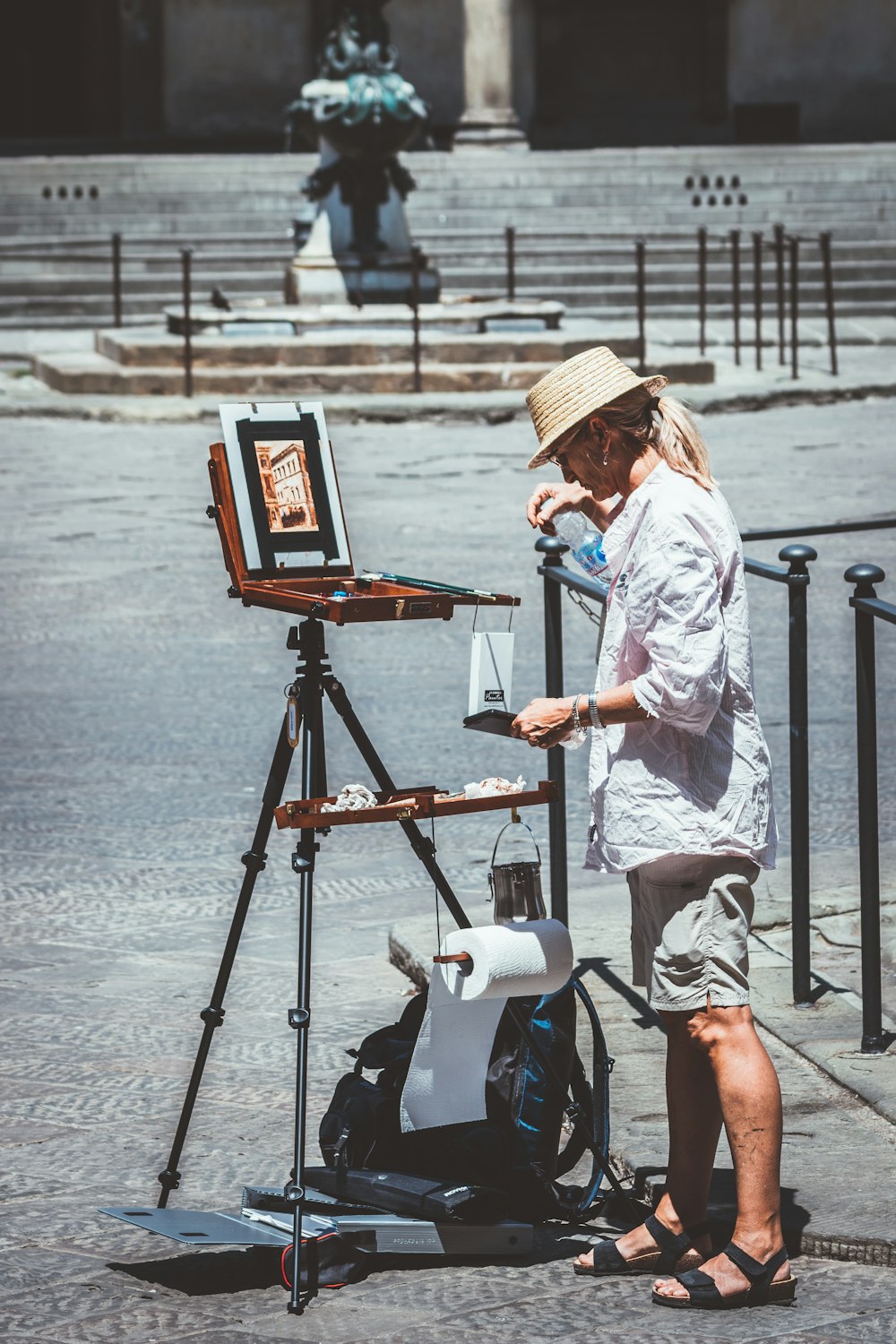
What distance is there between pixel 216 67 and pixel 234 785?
28925 millimetres

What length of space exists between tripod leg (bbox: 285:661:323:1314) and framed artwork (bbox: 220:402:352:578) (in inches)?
9.6

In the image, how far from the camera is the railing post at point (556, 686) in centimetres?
521

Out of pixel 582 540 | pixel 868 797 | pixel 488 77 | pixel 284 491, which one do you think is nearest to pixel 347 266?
pixel 488 77

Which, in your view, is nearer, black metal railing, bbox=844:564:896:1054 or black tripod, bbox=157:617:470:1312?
black tripod, bbox=157:617:470:1312

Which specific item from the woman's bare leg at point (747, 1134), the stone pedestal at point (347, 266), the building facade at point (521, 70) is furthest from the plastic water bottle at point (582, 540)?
the building facade at point (521, 70)

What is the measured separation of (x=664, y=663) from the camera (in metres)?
3.57

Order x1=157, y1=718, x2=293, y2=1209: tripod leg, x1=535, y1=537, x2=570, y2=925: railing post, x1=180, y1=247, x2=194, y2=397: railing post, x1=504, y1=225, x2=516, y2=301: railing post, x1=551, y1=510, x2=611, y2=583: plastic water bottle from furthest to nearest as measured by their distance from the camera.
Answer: x1=504, y1=225, x2=516, y2=301: railing post, x1=180, y1=247, x2=194, y2=397: railing post, x1=535, y1=537, x2=570, y2=925: railing post, x1=551, y1=510, x2=611, y2=583: plastic water bottle, x1=157, y1=718, x2=293, y2=1209: tripod leg

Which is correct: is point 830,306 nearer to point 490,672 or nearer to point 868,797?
point 868,797

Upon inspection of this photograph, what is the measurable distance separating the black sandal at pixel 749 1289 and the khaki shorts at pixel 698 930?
16.4 inches

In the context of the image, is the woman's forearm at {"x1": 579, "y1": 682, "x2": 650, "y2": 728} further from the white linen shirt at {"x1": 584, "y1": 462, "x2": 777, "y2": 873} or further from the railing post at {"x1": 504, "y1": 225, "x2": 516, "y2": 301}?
the railing post at {"x1": 504, "y1": 225, "x2": 516, "y2": 301}

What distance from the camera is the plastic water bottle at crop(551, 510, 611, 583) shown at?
160 inches

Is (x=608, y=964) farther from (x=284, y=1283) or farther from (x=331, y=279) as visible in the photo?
(x=331, y=279)

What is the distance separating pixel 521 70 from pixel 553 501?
33.1 metres

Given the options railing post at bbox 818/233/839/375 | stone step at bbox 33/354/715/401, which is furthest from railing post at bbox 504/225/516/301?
stone step at bbox 33/354/715/401
